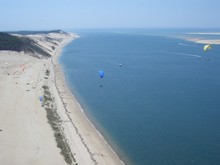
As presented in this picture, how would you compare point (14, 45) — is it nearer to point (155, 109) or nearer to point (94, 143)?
point (155, 109)

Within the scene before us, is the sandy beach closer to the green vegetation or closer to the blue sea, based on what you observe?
the blue sea

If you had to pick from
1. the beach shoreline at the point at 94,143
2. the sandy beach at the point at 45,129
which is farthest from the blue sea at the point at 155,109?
the sandy beach at the point at 45,129

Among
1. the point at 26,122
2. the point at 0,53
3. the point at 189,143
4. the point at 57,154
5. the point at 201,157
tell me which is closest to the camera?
the point at 57,154

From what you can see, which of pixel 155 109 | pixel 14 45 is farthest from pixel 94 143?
pixel 14 45

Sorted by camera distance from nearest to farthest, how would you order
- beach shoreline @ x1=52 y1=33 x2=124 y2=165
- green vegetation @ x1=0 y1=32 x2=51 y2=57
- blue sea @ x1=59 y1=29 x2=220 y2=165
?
beach shoreline @ x1=52 y1=33 x2=124 y2=165, blue sea @ x1=59 y1=29 x2=220 y2=165, green vegetation @ x1=0 y1=32 x2=51 y2=57

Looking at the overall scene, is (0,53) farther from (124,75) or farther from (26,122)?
(26,122)

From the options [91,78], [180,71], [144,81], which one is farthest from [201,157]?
[180,71]

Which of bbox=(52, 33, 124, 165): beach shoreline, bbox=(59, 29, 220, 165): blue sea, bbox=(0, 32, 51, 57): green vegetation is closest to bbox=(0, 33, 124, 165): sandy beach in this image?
bbox=(52, 33, 124, 165): beach shoreline

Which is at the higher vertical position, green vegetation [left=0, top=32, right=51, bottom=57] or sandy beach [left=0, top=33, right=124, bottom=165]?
green vegetation [left=0, top=32, right=51, bottom=57]
